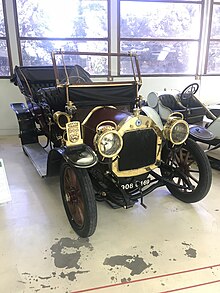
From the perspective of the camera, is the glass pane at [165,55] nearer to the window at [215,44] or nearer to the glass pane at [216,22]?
the window at [215,44]

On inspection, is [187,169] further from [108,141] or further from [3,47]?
[3,47]

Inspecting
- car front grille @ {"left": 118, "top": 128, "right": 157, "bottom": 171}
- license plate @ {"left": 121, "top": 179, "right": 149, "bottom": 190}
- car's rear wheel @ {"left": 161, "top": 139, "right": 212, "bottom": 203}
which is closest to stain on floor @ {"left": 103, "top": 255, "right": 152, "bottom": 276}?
license plate @ {"left": 121, "top": 179, "right": 149, "bottom": 190}

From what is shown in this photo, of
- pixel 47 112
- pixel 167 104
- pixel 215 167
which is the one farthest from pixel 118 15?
pixel 215 167

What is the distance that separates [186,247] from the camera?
2.24 metres

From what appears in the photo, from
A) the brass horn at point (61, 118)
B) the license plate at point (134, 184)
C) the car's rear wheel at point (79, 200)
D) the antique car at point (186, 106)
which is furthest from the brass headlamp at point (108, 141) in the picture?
the antique car at point (186, 106)

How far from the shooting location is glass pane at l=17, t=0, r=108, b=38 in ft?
17.9

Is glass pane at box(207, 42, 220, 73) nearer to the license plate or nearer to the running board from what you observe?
the running board

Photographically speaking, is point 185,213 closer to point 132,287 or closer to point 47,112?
point 132,287

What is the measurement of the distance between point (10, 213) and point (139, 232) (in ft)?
4.49

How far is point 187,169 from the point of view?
9.34 feet

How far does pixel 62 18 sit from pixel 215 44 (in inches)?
155

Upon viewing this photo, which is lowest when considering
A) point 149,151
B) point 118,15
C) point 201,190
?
point 201,190

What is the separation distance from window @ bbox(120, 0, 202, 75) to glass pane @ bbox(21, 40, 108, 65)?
0.83 m

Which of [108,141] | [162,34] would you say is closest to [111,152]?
[108,141]
